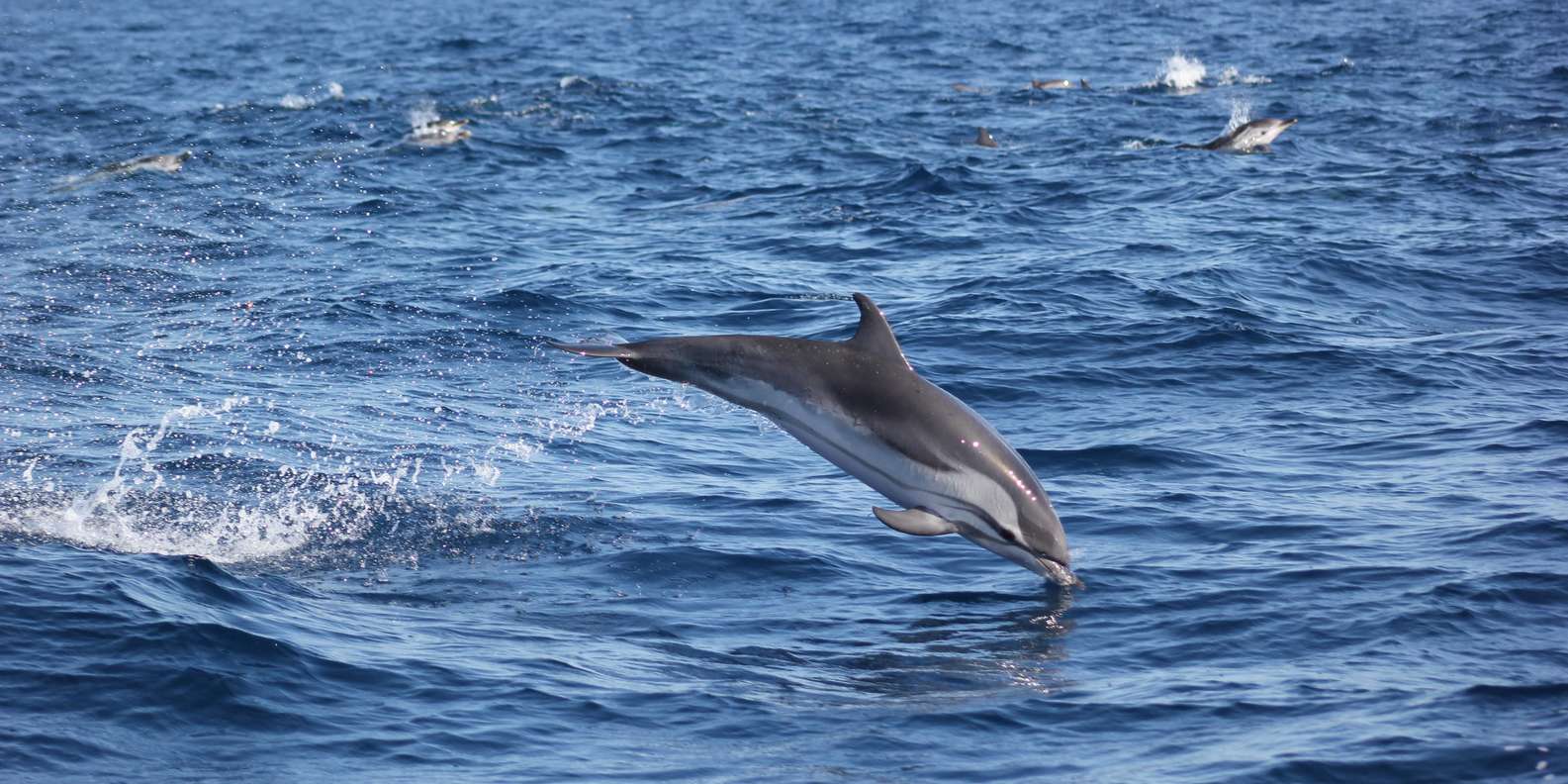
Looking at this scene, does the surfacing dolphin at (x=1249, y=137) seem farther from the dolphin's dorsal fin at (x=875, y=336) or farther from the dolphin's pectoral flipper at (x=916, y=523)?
the dolphin's pectoral flipper at (x=916, y=523)

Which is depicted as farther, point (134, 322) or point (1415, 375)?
point (134, 322)

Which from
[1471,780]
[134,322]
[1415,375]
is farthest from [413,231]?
[1471,780]

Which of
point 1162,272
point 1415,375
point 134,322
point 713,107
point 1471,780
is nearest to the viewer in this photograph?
point 1471,780

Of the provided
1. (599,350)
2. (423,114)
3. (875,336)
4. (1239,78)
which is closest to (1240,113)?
(1239,78)

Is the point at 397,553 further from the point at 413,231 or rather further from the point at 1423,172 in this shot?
the point at 1423,172

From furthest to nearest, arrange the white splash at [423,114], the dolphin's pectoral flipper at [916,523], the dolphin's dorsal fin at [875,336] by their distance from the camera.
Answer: the white splash at [423,114] → the dolphin's dorsal fin at [875,336] → the dolphin's pectoral flipper at [916,523]

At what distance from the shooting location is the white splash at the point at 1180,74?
32500 millimetres

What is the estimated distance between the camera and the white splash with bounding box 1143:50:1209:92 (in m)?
32.5

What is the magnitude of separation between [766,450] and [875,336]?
3.80m

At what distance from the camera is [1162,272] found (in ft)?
57.0

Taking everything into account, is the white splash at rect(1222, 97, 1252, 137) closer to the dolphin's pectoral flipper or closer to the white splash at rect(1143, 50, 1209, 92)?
the white splash at rect(1143, 50, 1209, 92)

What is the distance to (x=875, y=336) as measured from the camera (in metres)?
8.98

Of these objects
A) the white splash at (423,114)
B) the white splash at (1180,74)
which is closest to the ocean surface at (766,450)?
the white splash at (423,114)

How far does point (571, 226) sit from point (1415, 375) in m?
10.3
